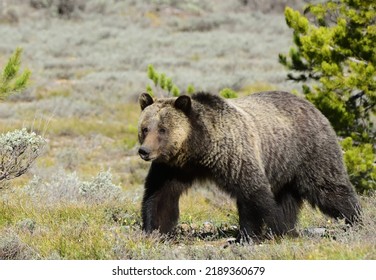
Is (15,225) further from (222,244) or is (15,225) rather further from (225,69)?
(225,69)

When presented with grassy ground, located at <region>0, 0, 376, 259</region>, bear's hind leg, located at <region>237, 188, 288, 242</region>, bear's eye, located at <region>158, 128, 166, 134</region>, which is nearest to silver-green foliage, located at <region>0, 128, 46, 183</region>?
grassy ground, located at <region>0, 0, 376, 259</region>

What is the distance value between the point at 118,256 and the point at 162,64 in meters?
25.8

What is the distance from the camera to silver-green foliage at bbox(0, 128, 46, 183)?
8398 mm

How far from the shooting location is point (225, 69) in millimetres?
30547

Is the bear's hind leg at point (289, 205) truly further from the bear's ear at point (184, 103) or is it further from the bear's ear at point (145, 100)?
the bear's ear at point (145, 100)

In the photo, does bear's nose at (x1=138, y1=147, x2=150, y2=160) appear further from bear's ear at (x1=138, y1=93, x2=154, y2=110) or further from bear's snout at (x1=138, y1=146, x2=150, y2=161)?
bear's ear at (x1=138, y1=93, x2=154, y2=110)

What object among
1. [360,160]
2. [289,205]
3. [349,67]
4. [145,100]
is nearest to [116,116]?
[349,67]

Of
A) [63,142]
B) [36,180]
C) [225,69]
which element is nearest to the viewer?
[36,180]

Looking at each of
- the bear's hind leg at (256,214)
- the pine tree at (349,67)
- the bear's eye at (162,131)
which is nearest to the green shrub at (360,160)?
the pine tree at (349,67)

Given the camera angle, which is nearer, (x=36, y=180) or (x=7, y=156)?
(x=7, y=156)

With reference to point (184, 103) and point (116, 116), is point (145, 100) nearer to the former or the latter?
point (184, 103)

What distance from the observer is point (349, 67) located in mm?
10922
